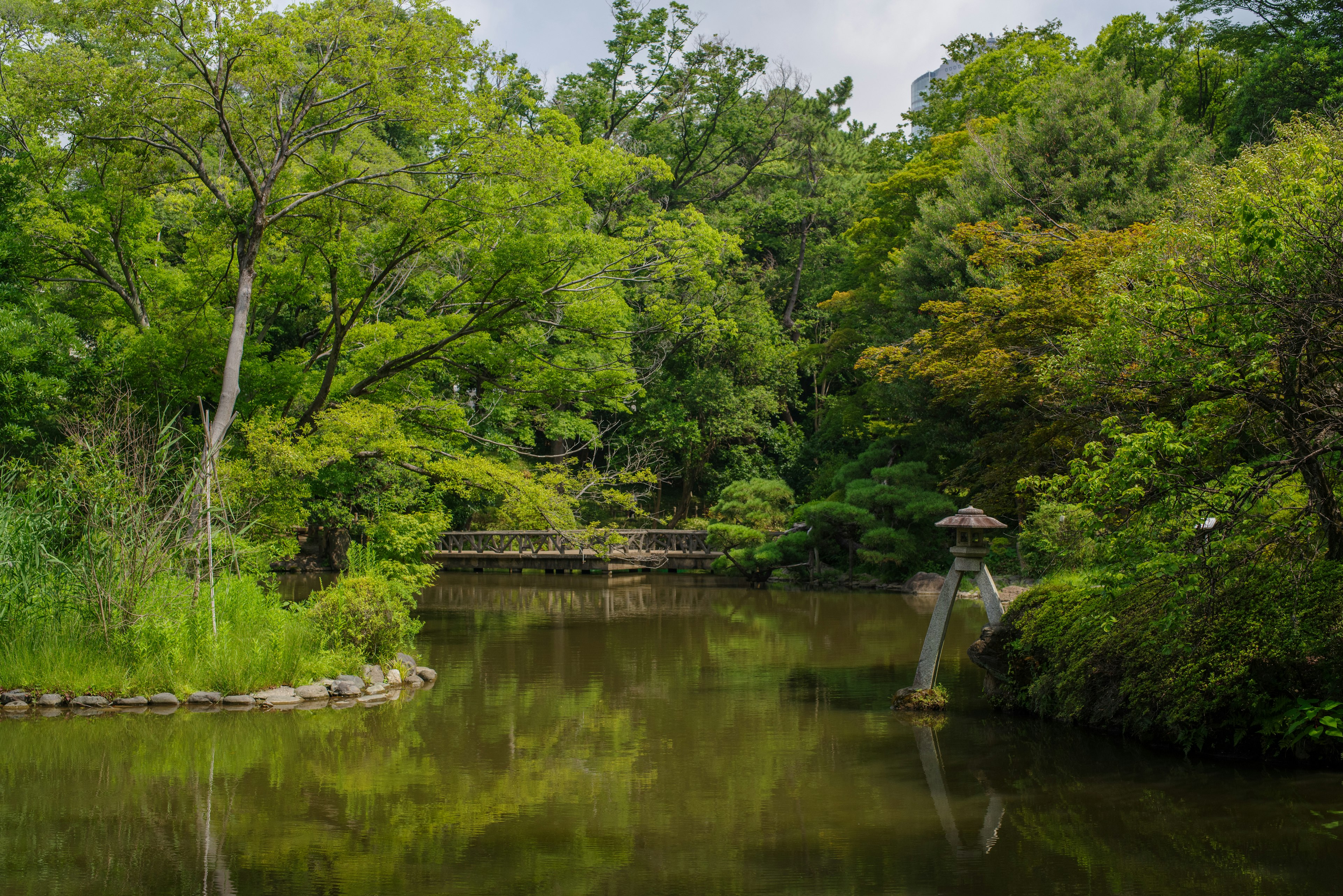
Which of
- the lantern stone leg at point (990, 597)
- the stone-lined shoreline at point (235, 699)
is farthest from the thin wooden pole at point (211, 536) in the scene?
the lantern stone leg at point (990, 597)

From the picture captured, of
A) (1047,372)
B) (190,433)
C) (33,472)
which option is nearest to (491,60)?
(190,433)

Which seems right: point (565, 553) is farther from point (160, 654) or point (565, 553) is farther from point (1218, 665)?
point (1218, 665)

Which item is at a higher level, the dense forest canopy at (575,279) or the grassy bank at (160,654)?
the dense forest canopy at (575,279)

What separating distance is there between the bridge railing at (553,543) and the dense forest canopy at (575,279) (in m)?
0.97

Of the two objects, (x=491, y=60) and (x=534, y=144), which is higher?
(x=491, y=60)

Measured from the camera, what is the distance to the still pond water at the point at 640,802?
4750 mm

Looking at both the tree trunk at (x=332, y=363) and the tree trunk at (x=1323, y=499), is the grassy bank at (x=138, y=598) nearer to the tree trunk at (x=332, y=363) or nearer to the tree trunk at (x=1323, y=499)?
the tree trunk at (x=332, y=363)

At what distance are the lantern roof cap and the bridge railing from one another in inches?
600

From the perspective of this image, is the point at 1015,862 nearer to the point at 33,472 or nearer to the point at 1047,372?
the point at 1047,372

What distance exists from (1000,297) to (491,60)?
311 inches

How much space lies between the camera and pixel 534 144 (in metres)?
12.7

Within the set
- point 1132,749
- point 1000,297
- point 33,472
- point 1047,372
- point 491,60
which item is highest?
point 491,60

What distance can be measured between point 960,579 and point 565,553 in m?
17.5

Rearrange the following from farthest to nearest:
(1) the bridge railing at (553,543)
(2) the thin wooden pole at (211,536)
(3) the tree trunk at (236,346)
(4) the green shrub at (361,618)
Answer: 1. (1) the bridge railing at (553,543)
2. (3) the tree trunk at (236,346)
3. (4) the green shrub at (361,618)
4. (2) the thin wooden pole at (211,536)
